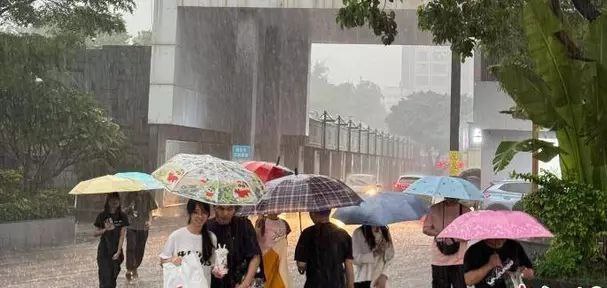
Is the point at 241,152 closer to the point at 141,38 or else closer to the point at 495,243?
the point at 495,243

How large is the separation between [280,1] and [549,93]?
16859 mm

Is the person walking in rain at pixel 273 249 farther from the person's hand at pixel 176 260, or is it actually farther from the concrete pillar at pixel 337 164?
the concrete pillar at pixel 337 164

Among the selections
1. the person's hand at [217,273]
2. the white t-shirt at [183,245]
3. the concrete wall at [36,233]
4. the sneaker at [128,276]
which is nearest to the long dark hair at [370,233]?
the person's hand at [217,273]

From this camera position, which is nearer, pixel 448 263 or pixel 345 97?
pixel 448 263

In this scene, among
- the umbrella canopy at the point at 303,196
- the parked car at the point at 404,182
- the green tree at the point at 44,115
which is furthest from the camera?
the parked car at the point at 404,182

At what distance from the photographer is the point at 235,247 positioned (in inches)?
198

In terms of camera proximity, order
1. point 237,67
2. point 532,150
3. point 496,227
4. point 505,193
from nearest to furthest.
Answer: point 496,227, point 532,150, point 505,193, point 237,67

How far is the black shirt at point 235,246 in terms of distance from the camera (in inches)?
195

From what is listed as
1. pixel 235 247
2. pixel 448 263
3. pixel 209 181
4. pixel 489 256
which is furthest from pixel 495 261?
pixel 209 181

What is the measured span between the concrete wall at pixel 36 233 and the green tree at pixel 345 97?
84.5 m

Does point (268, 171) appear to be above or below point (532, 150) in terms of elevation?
below

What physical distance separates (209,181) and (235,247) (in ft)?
1.70

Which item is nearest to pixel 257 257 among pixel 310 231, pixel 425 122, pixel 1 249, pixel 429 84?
pixel 310 231

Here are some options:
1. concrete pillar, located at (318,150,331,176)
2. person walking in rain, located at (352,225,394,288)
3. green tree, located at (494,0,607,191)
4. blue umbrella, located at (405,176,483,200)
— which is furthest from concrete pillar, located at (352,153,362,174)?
person walking in rain, located at (352,225,394,288)
